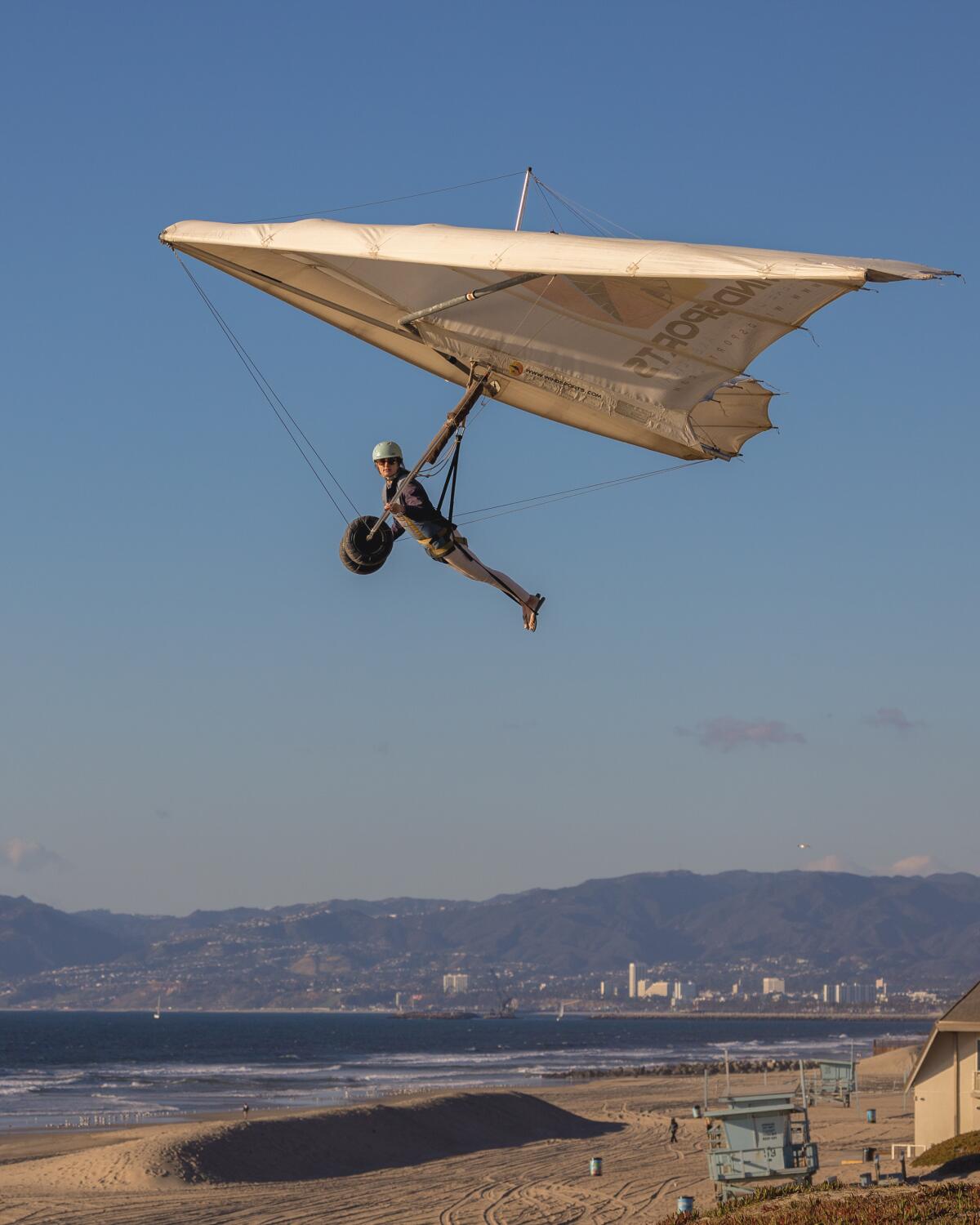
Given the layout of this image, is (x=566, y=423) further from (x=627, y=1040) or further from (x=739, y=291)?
(x=627, y=1040)

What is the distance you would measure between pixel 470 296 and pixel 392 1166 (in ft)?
105

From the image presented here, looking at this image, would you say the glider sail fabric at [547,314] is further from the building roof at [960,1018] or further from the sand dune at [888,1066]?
→ the sand dune at [888,1066]

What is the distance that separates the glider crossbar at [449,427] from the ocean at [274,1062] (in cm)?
4899

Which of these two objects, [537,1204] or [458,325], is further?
[537,1204]

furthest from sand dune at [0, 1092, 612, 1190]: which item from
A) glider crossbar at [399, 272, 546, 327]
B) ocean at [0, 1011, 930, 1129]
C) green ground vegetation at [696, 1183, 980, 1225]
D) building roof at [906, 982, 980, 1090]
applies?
glider crossbar at [399, 272, 546, 327]

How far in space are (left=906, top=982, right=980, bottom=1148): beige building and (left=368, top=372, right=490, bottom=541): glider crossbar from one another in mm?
19868

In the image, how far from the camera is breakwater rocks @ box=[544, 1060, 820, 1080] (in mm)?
91312

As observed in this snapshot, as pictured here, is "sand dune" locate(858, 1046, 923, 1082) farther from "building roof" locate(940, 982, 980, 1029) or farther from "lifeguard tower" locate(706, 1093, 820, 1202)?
"lifeguard tower" locate(706, 1093, 820, 1202)

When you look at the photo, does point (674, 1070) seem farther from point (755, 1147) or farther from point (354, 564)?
point (354, 564)

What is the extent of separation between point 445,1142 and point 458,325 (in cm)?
3536

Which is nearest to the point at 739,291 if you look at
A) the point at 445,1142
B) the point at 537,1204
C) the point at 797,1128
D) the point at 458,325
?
the point at 458,325

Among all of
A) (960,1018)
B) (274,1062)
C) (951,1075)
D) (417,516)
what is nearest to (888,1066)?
(274,1062)

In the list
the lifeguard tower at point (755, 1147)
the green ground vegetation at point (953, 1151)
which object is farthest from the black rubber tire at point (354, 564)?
the green ground vegetation at point (953, 1151)

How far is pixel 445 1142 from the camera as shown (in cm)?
4356
